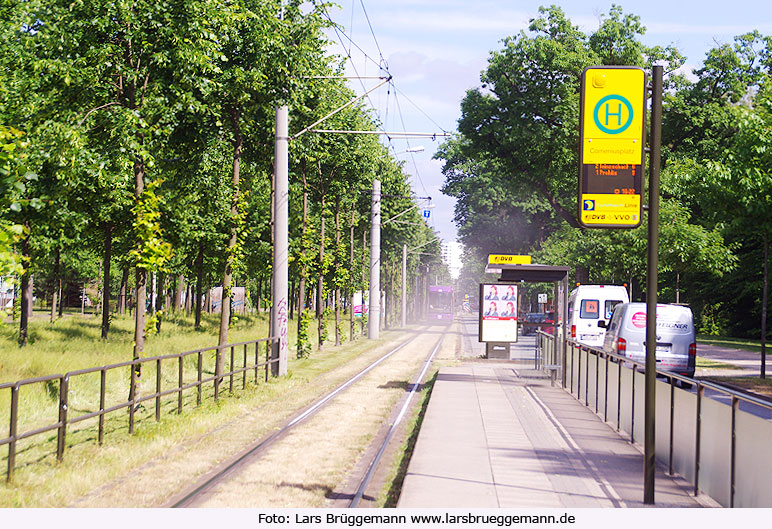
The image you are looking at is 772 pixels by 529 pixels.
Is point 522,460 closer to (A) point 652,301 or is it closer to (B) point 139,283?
(A) point 652,301

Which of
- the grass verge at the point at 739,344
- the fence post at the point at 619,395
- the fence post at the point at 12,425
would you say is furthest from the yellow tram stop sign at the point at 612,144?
the grass verge at the point at 739,344

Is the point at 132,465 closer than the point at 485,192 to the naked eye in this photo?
Yes

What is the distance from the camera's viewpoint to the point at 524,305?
107000 mm

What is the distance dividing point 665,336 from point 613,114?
12.6 metres

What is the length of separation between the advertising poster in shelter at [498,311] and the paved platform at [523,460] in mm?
10737

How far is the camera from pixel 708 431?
27.1ft

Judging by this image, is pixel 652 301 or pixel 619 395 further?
pixel 619 395

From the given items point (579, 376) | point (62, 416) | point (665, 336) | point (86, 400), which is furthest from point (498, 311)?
point (62, 416)

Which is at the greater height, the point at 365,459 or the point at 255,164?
the point at 255,164

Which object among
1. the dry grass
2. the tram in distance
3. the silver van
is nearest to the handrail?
the dry grass

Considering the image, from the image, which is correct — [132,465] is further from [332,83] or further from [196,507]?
[332,83]

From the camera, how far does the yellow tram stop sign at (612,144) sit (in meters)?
8.00

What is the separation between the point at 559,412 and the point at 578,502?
769 cm

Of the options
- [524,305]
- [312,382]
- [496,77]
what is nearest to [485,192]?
[496,77]
